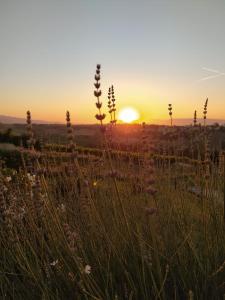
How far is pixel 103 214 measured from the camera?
3855 millimetres

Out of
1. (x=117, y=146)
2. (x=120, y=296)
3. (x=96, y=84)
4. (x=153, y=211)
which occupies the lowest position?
(x=120, y=296)

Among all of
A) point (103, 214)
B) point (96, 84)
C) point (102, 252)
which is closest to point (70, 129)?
point (96, 84)

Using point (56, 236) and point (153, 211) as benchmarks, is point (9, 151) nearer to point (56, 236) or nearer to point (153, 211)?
point (56, 236)

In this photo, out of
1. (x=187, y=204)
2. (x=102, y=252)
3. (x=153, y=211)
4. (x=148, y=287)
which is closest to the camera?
(x=153, y=211)

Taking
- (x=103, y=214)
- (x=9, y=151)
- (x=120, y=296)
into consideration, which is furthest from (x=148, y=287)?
(x=9, y=151)

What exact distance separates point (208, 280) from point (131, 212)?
1005 millimetres

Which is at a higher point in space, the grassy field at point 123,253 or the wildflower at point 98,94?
the wildflower at point 98,94

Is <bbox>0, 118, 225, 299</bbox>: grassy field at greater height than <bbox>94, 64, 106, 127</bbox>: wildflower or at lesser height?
lesser

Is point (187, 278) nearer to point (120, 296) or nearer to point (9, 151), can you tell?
point (120, 296)

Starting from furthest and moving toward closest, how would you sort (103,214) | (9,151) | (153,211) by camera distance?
(9,151) < (103,214) < (153,211)

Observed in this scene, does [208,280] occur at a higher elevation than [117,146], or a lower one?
lower

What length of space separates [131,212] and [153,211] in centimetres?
129

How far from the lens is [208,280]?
2773 mm

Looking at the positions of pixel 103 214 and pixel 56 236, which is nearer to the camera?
pixel 56 236
